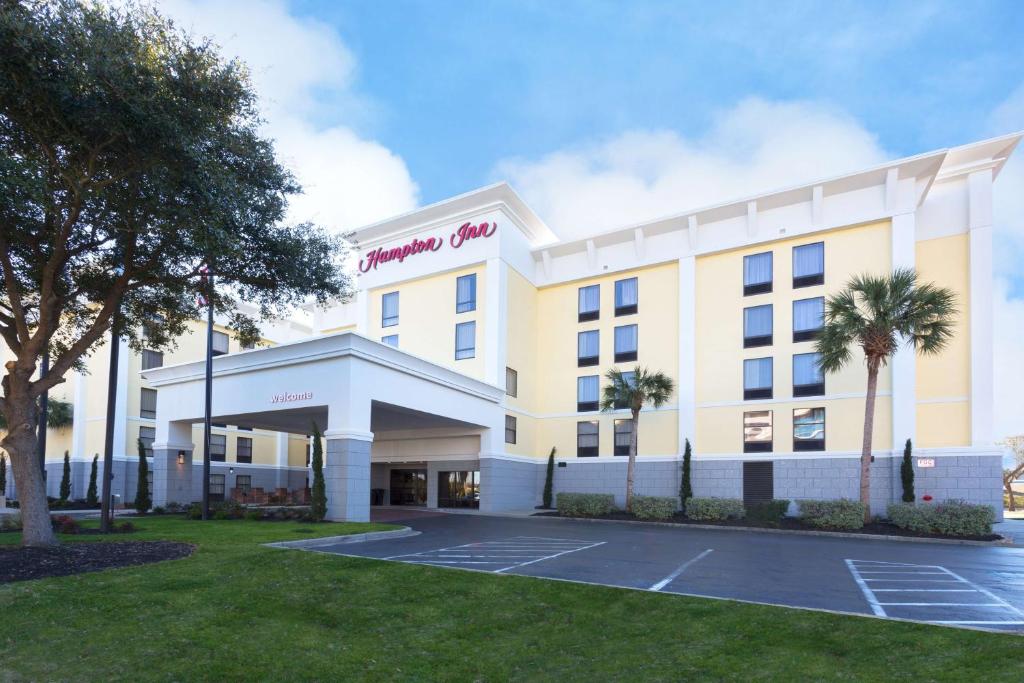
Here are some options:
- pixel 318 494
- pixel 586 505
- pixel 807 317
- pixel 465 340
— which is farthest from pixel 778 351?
pixel 318 494

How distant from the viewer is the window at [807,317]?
29.5 m

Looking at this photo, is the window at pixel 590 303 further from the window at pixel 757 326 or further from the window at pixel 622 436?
the window at pixel 757 326

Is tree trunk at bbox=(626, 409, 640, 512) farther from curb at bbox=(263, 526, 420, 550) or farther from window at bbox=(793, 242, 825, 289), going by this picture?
curb at bbox=(263, 526, 420, 550)

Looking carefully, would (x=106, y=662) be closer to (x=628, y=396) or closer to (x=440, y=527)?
(x=440, y=527)

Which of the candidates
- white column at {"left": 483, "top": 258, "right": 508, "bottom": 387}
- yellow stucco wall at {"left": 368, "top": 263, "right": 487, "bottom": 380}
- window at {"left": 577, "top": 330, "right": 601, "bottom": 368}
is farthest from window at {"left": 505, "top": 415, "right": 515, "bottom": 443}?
window at {"left": 577, "top": 330, "right": 601, "bottom": 368}

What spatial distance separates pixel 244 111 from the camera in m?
14.6

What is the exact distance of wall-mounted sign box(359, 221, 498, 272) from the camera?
33375 millimetres

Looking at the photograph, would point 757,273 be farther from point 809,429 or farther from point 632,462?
point 632,462

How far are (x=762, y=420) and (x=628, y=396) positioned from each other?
593 centimetres

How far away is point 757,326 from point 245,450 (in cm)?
3159

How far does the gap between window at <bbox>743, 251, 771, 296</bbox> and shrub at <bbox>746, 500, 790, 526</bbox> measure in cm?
963

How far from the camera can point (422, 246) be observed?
35.4m

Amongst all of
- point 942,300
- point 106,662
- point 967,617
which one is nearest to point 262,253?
point 106,662

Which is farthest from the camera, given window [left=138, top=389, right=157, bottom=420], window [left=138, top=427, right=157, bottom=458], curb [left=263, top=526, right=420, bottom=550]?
window [left=138, top=427, right=157, bottom=458]
